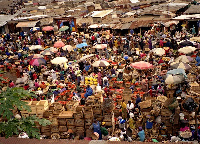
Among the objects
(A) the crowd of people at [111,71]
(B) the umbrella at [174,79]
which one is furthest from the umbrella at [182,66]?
(B) the umbrella at [174,79]

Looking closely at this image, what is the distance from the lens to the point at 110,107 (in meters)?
10.3

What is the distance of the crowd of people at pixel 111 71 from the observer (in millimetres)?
11312

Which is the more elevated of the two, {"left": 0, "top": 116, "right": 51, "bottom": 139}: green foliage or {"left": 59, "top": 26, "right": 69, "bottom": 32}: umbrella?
{"left": 0, "top": 116, "right": 51, "bottom": 139}: green foliage

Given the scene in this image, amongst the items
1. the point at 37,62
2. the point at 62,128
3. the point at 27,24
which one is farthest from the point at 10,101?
the point at 27,24

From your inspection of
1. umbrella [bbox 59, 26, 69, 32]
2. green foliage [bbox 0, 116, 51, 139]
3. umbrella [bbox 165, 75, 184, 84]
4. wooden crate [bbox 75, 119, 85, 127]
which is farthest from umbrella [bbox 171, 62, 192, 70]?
umbrella [bbox 59, 26, 69, 32]

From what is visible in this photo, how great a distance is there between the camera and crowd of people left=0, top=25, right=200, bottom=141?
11312 mm

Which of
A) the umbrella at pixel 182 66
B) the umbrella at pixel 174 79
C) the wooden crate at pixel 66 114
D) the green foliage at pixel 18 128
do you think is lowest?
the wooden crate at pixel 66 114

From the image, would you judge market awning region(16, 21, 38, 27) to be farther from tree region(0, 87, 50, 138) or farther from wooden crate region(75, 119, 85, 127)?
tree region(0, 87, 50, 138)

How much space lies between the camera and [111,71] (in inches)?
647

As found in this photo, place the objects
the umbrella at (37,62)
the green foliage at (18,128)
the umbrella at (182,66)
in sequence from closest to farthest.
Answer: the green foliage at (18,128)
the umbrella at (182,66)
the umbrella at (37,62)

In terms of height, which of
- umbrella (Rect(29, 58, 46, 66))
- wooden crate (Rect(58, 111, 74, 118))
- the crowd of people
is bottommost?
the crowd of people

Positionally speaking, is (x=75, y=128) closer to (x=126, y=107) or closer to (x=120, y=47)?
(x=126, y=107)

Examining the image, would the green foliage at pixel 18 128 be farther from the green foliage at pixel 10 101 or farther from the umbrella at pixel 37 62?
the umbrella at pixel 37 62

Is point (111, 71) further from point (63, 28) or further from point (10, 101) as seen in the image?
point (63, 28)
